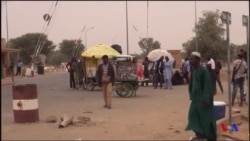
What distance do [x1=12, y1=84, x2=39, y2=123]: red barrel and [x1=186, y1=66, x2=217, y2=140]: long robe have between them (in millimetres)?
4304

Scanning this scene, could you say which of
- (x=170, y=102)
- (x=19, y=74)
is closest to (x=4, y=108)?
(x=170, y=102)

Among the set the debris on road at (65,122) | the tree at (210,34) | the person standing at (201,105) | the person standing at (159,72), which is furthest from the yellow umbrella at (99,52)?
the tree at (210,34)

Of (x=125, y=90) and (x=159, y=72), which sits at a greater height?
(x=159, y=72)

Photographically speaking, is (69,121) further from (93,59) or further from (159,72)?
(159,72)

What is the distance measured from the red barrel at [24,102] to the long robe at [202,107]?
4.30 meters

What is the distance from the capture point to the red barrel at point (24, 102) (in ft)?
37.7

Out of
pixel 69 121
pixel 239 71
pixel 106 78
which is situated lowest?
pixel 69 121

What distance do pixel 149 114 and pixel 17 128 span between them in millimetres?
3830

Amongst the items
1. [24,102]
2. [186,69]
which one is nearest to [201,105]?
[24,102]

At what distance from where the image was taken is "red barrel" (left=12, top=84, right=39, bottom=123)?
453 inches

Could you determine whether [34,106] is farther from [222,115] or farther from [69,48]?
[69,48]

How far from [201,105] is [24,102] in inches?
187

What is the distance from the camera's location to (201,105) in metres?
8.61

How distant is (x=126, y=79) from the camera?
19.7 meters
